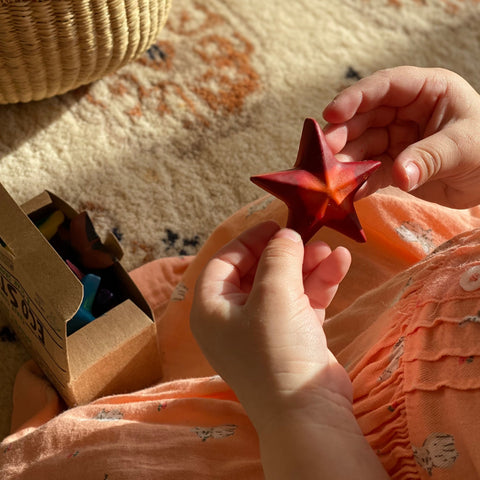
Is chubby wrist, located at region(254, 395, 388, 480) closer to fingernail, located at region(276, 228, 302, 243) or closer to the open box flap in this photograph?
fingernail, located at region(276, 228, 302, 243)

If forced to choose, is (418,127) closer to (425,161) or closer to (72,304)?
(425,161)

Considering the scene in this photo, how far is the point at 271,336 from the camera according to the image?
17.9 inches

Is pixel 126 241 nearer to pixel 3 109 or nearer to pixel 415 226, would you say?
pixel 3 109

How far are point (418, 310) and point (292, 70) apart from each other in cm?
74

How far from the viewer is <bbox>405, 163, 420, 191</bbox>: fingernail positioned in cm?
51

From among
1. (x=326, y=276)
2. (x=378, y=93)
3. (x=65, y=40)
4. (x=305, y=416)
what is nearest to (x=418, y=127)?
(x=378, y=93)

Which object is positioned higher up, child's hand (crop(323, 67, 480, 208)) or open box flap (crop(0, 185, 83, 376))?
open box flap (crop(0, 185, 83, 376))

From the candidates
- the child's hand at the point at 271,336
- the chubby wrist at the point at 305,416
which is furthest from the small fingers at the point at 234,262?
the chubby wrist at the point at 305,416

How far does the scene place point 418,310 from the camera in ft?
1.78

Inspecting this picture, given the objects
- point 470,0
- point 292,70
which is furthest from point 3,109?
point 470,0

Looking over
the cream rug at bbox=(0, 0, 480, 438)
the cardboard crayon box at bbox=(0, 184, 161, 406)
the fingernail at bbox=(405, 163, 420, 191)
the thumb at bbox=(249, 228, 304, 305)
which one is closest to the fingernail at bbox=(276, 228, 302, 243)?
the thumb at bbox=(249, 228, 304, 305)

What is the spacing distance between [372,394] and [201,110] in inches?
27.3

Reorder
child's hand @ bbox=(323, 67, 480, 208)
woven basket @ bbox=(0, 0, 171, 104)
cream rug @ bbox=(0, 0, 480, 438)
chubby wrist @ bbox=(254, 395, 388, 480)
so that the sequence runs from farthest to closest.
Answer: cream rug @ bbox=(0, 0, 480, 438), woven basket @ bbox=(0, 0, 171, 104), child's hand @ bbox=(323, 67, 480, 208), chubby wrist @ bbox=(254, 395, 388, 480)

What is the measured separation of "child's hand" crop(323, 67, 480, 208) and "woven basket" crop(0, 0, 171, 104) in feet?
1.39
